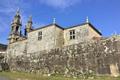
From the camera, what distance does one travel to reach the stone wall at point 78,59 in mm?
29719

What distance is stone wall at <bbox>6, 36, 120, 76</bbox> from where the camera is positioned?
29.7 m

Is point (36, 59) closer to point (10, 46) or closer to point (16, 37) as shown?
point (10, 46)

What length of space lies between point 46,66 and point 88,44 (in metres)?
7.96

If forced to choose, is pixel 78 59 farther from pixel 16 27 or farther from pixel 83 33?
pixel 16 27

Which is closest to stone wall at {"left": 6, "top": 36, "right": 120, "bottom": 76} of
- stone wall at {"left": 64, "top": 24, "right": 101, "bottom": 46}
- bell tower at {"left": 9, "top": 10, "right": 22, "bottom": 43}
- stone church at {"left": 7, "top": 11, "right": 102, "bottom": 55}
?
stone church at {"left": 7, "top": 11, "right": 102, "bottom": 55}

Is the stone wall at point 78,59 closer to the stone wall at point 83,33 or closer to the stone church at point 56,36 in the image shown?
the stone church at point 56,36

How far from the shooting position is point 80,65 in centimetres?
3216

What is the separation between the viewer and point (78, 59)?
32.7 m

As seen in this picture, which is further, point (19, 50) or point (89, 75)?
point (19, 50)

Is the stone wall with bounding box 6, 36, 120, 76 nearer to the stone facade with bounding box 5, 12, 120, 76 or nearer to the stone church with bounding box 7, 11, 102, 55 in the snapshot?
the stone facade with bounding box 5, 12, 120, 76

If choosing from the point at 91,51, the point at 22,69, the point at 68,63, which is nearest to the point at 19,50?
the point at 22,69

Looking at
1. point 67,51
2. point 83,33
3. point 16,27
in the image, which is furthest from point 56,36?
point 16,27

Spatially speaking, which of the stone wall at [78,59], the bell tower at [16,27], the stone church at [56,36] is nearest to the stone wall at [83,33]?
the stone church at [56,36]

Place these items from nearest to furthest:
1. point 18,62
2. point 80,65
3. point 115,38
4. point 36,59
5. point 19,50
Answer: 1. point 115,38
2. point 80,65
3. point 36,59
4. point 18,62
5. point 19,50
